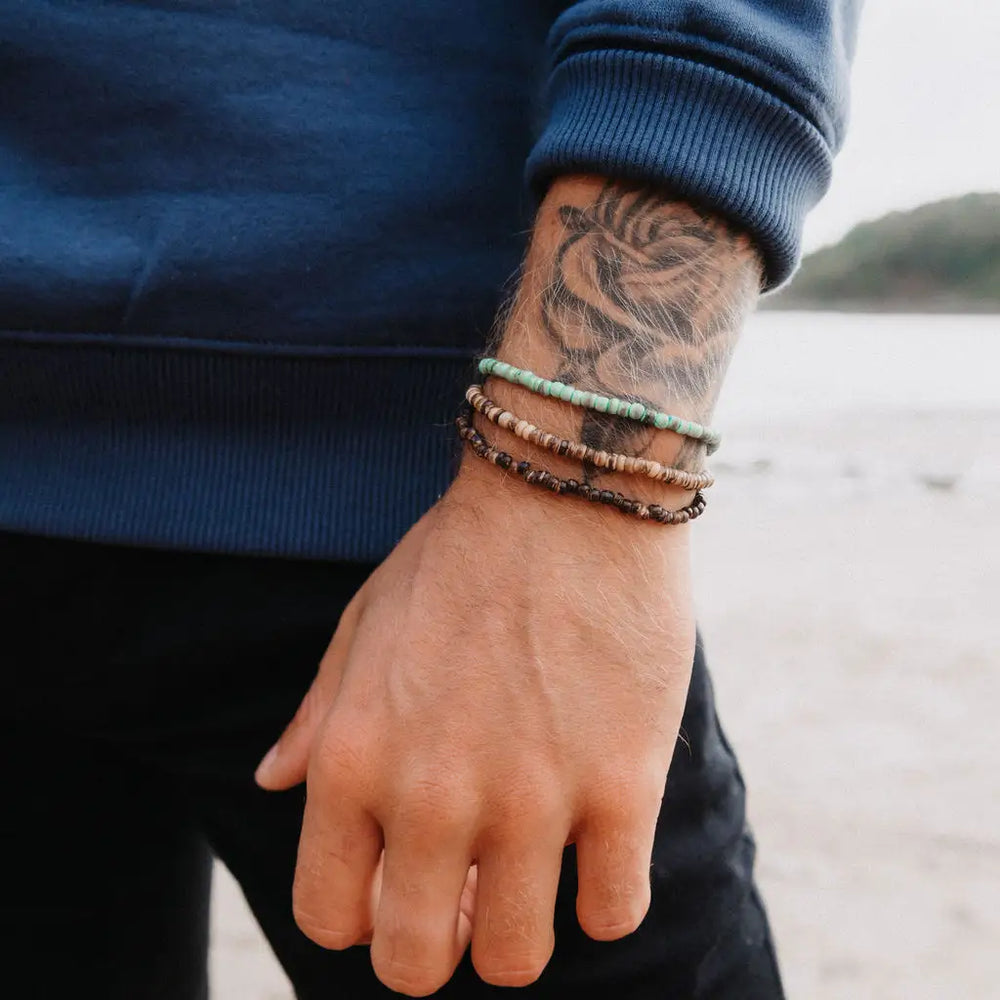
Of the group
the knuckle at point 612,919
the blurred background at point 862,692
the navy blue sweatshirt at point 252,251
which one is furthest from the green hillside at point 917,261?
the knuckle at point 612,919

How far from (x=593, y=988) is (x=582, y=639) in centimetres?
36

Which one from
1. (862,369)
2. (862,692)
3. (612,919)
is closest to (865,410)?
(862,369)

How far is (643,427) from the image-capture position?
74cm

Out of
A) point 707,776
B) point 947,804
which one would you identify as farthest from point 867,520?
point 707,776

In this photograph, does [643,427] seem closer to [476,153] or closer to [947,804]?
[476,153]

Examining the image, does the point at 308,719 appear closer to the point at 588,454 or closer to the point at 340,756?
the point at 340,756

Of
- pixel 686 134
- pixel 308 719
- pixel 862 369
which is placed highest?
pixel 862 369

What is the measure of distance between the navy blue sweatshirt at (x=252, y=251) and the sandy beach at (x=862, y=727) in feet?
5.59

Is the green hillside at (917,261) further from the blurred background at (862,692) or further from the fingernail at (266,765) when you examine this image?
the fingernail at (266,765)

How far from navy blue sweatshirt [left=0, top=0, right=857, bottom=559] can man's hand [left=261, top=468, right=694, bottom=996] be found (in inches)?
9.0

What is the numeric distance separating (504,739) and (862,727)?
2.83m

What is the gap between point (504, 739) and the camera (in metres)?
0.68

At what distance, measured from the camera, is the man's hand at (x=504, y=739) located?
0.68 m

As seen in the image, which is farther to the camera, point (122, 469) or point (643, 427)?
point (122, 469)
